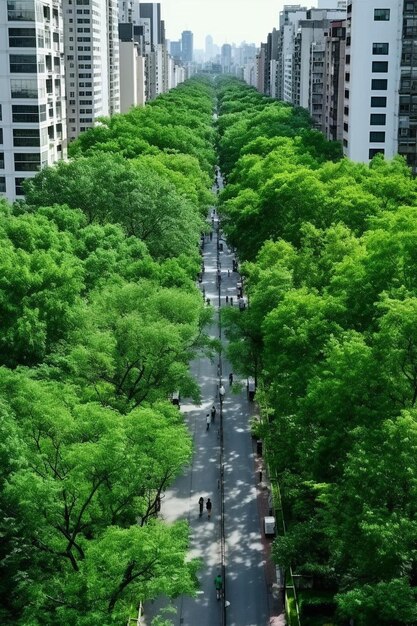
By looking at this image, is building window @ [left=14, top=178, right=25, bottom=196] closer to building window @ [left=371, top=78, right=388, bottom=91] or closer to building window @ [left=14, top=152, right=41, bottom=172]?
building window @ [left=14, top=152, right=41, bottom=172]

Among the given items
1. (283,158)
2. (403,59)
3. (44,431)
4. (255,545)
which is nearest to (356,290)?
(255,545)

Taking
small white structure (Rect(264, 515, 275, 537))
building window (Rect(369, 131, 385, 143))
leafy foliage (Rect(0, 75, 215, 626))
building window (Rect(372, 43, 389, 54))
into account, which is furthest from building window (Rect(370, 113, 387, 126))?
small white structure (Rect(264, 515, 275, 537))

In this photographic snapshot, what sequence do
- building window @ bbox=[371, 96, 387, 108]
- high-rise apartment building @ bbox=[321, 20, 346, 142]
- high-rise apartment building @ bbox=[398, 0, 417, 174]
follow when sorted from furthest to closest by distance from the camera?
1. high-rise apartment building @ bbox=[321, 20, 346, 142]
2. building window @ bbox=[371, 96, 387, 108]
3. high-rise apartment building @ bbox=[398, 0, 417, 174]

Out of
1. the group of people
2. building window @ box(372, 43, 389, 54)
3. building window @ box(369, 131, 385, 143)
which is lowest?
the group of people

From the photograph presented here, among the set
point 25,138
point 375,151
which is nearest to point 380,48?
point 375,151

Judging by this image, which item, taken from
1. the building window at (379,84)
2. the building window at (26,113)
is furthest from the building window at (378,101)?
the building window at (26,113)

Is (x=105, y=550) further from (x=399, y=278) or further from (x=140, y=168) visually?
(x=140, y=168)
